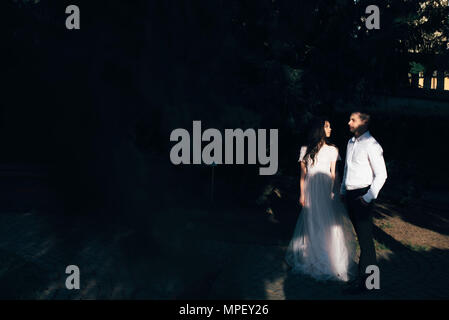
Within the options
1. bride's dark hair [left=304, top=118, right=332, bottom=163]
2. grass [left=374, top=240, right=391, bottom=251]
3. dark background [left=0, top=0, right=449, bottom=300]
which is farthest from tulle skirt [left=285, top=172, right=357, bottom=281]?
dark background [left=0, top=0, right=449, bottom=300]

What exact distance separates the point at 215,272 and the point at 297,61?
3.36 metres

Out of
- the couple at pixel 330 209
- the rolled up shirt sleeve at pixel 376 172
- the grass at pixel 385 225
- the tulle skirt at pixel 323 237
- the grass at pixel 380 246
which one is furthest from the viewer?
the grass at pixel 385 225

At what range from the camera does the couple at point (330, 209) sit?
417 cm

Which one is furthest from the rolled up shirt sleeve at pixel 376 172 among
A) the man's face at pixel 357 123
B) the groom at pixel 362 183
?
the man's face at pixel 357 123

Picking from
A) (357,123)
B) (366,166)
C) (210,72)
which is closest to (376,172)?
(366,166)

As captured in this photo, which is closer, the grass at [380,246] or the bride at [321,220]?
the bride at [321,220]

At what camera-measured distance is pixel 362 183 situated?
13.6 ft

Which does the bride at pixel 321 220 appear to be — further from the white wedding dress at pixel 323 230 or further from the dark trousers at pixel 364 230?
the dark trousers at pixel 364 230

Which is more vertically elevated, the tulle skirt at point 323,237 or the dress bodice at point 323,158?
the dress bodice at point 323,158

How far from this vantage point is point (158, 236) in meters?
5.86
